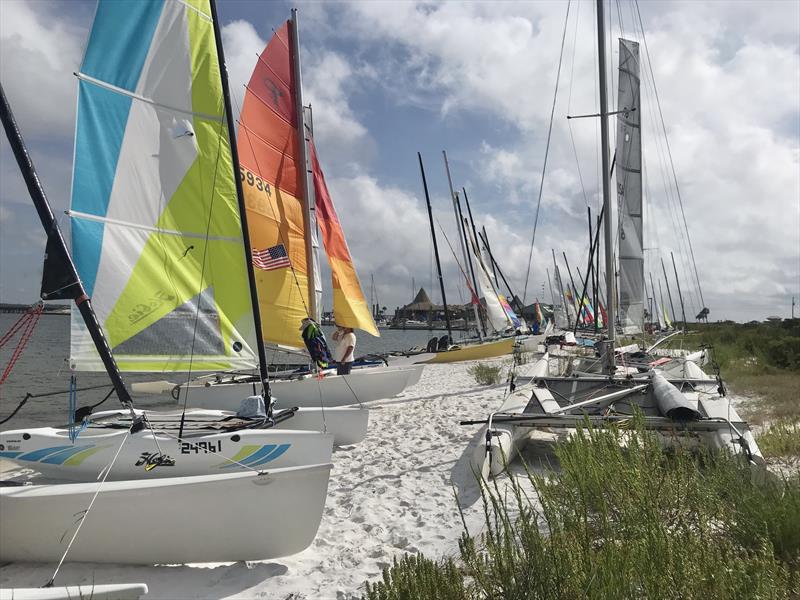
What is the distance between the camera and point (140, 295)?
20.8 ft

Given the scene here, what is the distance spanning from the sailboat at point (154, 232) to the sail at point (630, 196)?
1086 centimetres

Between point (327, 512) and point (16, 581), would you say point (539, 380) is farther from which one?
point (16, 581)

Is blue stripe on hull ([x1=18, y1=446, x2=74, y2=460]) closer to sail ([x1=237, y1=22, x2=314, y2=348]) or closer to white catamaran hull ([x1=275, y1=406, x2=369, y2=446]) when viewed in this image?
white catamaran hull ([x1=275, y1=406, x2=369, y2=446])

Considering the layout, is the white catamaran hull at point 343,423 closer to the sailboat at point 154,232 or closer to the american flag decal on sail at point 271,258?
the sailboat at point 154,232

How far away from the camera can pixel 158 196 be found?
21.6ft

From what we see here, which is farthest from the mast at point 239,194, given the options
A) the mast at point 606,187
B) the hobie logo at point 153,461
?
the mast at point 606,187

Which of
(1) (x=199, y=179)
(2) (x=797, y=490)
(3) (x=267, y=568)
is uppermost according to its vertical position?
(1) (x=199, y=179)

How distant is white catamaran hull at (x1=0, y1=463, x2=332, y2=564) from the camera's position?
390 cm

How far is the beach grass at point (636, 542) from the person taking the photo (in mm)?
2307

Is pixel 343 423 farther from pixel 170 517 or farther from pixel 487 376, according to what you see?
pixel 487 376

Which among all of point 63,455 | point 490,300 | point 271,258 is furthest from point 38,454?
point 490,300

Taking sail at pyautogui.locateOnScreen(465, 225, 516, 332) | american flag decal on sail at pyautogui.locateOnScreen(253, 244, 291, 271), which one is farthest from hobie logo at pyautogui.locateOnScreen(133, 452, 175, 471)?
sail at pyautogui.locateOnScreen(465, 225, 516, 332)

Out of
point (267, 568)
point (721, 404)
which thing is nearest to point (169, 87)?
point (267, 568)

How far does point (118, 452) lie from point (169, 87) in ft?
14.7
